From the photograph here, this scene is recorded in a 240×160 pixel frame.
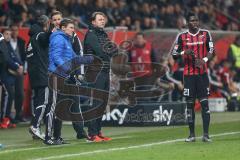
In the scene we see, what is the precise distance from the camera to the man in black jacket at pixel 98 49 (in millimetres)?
14289

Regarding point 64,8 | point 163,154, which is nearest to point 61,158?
point 163,154

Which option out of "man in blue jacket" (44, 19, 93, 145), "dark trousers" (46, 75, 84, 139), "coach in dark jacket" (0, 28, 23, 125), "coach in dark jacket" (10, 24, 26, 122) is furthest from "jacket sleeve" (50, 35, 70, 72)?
"coach in dark jacket" (10, 24, 26, 122)

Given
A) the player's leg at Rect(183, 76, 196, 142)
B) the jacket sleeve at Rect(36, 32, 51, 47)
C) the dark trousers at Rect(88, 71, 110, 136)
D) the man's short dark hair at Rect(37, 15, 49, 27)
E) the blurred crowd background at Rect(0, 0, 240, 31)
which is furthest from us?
Result: the blurred crowd background at Rect(0, 0, 240, 31)

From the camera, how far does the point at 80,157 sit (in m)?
11.6

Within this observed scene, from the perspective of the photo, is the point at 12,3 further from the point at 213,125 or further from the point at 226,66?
the point at 226,66

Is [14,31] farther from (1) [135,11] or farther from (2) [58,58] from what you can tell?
(1) [135,11]

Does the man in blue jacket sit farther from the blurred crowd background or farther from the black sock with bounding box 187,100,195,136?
the blurred crowd background

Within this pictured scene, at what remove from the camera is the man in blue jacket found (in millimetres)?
13531

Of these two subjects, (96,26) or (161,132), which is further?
(161,132)

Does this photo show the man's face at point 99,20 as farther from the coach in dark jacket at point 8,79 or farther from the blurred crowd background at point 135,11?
the blurred crowd background at point 135,11

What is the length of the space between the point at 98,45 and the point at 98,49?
0.23 ft

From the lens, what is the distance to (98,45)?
14289 mm

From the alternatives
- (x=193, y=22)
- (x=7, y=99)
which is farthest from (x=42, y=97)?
(x=7, y=99)

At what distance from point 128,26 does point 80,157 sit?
13.2 m
